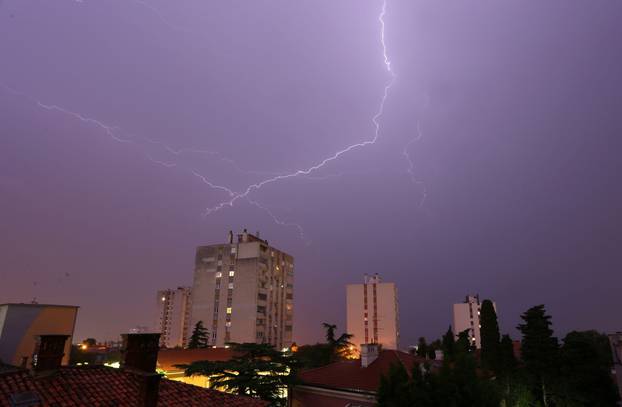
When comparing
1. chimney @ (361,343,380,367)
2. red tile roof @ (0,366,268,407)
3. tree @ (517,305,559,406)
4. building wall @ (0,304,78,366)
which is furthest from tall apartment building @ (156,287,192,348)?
red tile roof @ (0,366,268,407)

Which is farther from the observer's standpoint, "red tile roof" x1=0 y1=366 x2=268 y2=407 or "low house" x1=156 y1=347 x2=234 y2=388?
"low house" x1=156 y1=347 x2=234 y2=388

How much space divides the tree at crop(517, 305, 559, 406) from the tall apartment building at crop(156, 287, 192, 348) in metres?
92.5

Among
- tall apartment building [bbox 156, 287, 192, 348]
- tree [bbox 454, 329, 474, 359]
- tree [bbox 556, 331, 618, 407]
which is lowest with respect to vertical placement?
tree [bbox 556, 331, 618, 407]

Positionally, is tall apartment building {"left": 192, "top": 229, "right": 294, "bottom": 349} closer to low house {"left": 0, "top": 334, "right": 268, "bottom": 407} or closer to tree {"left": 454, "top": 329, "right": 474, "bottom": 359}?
tree {"left": 454, "top": 329, "right": 474, "bottom": 359}

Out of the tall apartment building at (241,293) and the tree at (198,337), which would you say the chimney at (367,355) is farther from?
the tall apartment building at (241,293)

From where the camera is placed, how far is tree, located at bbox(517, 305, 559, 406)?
90.2ft

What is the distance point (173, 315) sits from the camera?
386ft

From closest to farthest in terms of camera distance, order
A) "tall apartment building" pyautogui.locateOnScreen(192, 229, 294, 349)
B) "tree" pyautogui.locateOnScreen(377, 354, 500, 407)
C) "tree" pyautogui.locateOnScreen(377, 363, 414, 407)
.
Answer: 1. "tree" pyautogui.locateOnScreen(377, 354, 500, 407)
2. "tree" pyautogui.locateOnScreen(377, 363, 414, 407)
3. "tall apartment building" pyautogui.locateOnScreen(192, 229, 294, 349)

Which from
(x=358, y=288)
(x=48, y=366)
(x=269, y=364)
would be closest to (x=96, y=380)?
(x=48, y=366)

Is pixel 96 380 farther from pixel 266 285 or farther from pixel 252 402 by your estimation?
pixel 266 285

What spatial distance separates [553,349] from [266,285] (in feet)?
179

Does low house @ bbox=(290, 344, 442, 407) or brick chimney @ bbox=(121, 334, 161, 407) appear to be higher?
brick chimney @ bbox=(121, 334, 161, 407)

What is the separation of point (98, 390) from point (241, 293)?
206 feet

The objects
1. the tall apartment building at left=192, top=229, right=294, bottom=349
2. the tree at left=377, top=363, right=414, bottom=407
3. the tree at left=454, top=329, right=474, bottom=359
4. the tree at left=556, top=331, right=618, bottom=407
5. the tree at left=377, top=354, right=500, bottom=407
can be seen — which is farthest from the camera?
the tall apartment building at left=192, top=229, right=294, bottom=349
